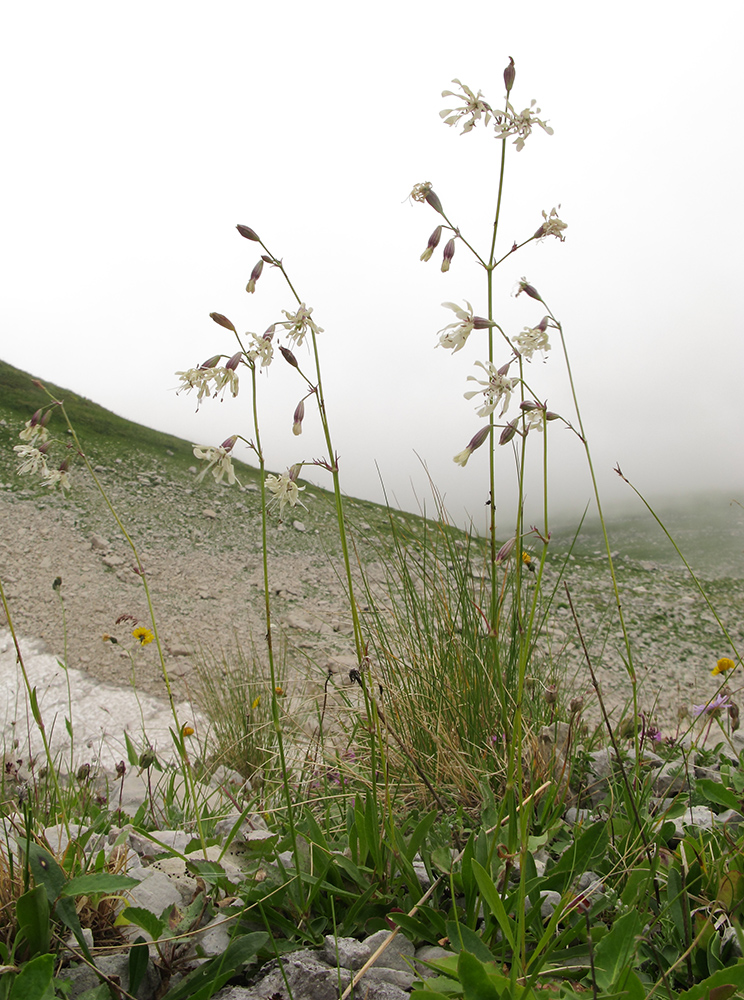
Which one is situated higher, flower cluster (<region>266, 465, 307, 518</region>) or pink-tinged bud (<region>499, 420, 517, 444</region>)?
pink-tinged bud (<region>499, 420, 517, 444</region>)

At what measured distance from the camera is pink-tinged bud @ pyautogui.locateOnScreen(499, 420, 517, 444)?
53.5 inches

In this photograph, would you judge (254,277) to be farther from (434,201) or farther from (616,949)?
(616,949)

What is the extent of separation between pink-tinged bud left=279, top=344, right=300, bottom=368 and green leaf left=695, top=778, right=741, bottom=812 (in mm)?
1992

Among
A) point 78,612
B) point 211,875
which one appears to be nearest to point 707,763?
point 211,875

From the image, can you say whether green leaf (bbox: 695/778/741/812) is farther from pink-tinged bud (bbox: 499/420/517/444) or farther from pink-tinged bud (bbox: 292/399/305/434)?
pink-tinged bud (bbox: 292/399/305/434)

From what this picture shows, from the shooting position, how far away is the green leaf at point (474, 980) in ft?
3.81

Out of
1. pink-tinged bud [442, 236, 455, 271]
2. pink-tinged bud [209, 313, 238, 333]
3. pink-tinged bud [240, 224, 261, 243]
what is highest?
pink-tinged bud [442, 236, 455, 271]

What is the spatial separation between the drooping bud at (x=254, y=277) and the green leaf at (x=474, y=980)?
168 centimetres

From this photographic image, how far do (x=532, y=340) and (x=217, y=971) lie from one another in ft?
5.83

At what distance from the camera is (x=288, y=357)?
4.97 ft

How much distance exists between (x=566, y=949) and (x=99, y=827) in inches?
60.3

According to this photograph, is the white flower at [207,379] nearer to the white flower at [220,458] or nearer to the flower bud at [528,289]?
the white flower at [220,458]

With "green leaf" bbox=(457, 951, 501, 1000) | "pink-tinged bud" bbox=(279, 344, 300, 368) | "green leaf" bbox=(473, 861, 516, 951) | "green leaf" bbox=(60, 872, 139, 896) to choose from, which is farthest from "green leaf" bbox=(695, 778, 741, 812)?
"pink-tinged bud" bbox=(279, 344, 300, 368)

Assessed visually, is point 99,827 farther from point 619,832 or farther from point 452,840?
point 619,832
